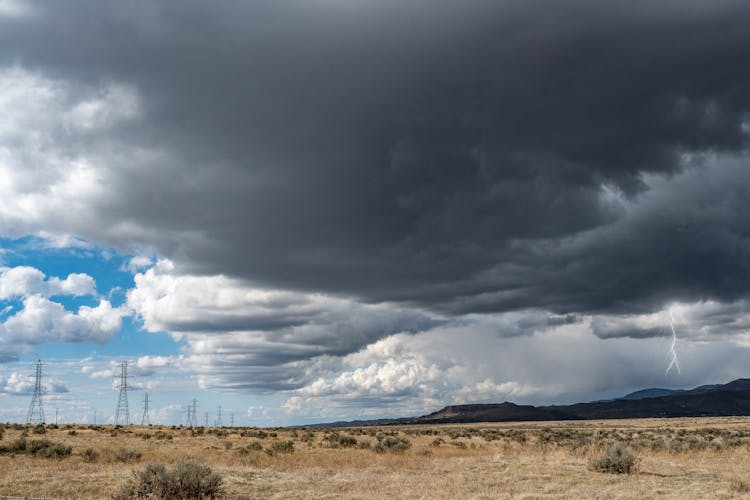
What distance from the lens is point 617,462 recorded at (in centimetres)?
2667

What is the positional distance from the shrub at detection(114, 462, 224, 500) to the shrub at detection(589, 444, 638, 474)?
17.4 m

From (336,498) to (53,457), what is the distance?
77.1 feet

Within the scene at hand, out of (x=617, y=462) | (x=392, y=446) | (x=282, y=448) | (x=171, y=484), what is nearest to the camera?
(x=171, y=484)

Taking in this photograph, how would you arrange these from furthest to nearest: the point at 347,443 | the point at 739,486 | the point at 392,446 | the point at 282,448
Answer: the point at 347,443 < the point at 282,448 < the point at 392,446 < the point at 739,486

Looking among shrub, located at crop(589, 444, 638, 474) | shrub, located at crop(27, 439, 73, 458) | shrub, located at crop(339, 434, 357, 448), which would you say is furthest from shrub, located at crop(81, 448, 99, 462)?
shrub, located at crop(589, 444, 638, 474)

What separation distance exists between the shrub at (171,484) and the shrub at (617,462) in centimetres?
1742

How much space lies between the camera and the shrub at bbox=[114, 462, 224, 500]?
19500 millimetres

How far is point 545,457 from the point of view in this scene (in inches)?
1336

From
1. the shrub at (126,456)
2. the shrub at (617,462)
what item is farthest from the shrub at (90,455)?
the shrub at (617,462)

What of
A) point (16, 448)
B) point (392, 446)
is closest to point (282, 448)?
point (392, 446)

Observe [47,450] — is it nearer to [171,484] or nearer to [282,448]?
[282,448]

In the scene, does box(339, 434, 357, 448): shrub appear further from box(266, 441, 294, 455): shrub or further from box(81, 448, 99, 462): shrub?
box(81, 448, 99, 462): shrub

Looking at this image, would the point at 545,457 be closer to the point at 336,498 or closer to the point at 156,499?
the point at 336,498

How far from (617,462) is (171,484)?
63.4ft
